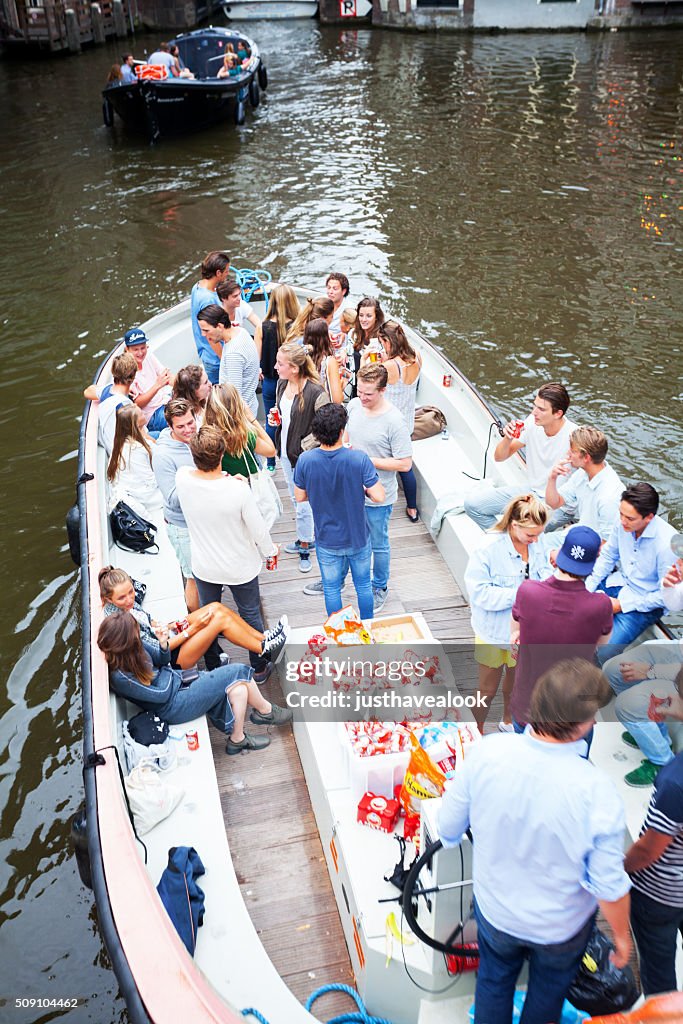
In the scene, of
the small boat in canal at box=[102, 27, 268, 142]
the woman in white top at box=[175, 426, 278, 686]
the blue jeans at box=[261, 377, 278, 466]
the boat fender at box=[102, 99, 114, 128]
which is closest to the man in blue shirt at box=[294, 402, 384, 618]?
the woman in white top at box=[175, 426, 278, 686]

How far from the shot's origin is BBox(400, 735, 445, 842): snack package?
327 cm

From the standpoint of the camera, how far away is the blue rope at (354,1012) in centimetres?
323

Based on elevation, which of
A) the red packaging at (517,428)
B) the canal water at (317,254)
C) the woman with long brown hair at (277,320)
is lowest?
the canal water at (317,254)

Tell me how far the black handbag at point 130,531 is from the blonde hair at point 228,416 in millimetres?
1365

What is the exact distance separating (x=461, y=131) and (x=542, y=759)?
18366 millimetres

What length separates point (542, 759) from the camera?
2193 mm

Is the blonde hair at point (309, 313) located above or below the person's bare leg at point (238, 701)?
above

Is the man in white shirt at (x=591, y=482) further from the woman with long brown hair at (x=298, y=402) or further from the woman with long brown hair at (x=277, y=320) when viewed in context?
the woman with long brown hair at (x=277, y=320)

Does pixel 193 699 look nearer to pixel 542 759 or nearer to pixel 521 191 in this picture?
pixel 542 759

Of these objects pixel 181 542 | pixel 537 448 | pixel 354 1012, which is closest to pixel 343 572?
pixel 181 542

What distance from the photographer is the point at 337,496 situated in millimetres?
4230

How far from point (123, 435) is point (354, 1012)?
140 inches

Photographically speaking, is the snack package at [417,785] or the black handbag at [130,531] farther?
the black handbag at [130,531]

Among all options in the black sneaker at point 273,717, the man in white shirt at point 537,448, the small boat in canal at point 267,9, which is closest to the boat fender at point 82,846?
the black sneaker at point 273,717
